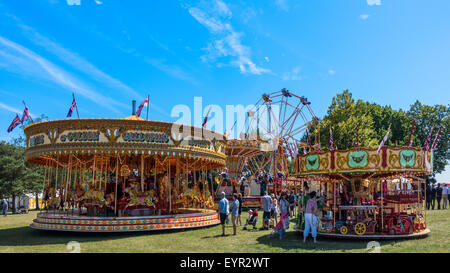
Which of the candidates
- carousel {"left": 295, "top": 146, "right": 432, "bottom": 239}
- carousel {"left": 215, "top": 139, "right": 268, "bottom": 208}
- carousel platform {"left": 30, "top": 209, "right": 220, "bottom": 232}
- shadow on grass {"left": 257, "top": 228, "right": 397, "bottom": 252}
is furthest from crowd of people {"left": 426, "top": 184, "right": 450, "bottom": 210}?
carousel platform {"left": 30, "top": 209, "right": 220, "bottom": 232}

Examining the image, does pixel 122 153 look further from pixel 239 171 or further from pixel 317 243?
pixel 239 171

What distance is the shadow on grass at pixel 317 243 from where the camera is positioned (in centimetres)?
1065

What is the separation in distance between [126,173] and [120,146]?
1907 mm

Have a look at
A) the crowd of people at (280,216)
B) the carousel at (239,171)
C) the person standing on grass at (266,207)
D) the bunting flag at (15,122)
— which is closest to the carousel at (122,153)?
the bunting flag at (15,122)

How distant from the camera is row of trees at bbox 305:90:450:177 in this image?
3338 cm

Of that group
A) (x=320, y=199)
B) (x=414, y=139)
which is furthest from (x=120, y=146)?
(x=414, y=139)

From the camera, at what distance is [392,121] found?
133 feet

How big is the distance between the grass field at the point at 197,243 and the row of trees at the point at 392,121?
1955 centimetres

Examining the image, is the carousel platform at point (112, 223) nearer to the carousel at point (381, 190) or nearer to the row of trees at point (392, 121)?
the carousel at point (381, 190)

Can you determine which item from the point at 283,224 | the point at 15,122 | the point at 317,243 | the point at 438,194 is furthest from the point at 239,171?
the point at 317,243

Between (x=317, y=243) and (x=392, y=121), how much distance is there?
34.0m

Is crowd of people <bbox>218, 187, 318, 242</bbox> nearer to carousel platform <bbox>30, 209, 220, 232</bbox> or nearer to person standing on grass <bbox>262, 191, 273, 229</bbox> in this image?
person standing on grass <bbox>262, 191, 273, 229</bbox>

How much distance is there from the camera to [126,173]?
618 inches
